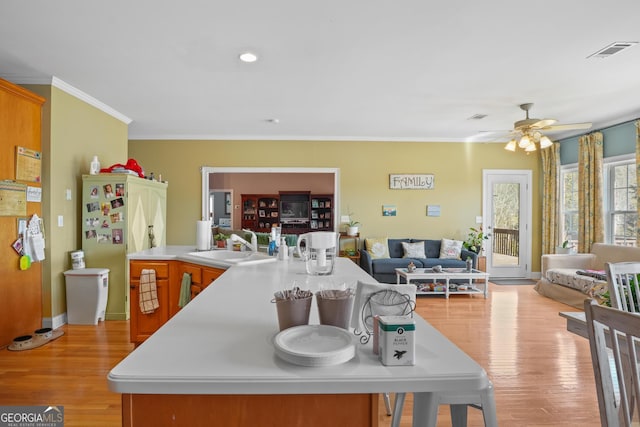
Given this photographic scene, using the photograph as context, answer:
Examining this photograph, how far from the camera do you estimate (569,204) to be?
19.9ft

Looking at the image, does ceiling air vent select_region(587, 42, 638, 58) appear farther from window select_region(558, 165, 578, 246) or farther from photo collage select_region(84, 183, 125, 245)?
photo collage select_region(84, 183, 125, 245)

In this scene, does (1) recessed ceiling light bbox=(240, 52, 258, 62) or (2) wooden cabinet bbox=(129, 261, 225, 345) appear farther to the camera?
(2) wooden cabinet bbox=(129, 261, 225, 345)

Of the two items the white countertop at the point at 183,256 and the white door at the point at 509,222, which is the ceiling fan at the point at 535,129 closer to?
the white door at the point at 509,222

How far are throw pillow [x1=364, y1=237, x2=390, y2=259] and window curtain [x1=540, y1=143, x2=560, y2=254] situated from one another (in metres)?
2.82

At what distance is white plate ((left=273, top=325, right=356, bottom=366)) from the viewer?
88 centimetres

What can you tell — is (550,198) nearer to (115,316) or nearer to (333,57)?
(333,57)

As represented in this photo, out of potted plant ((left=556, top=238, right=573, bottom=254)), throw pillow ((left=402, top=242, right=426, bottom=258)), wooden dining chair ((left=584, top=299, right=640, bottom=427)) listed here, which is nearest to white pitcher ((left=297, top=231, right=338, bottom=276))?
wooden dining chair ((left=584, top=299, right=640, bottom=427))

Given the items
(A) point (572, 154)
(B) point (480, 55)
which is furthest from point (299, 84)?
(A) point (572, 154)

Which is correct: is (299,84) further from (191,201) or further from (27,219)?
(191,201)

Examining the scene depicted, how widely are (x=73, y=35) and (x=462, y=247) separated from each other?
5.82 meters

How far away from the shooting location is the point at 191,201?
618 cm

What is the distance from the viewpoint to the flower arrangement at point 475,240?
604 cm

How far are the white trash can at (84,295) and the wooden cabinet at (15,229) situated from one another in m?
0.27

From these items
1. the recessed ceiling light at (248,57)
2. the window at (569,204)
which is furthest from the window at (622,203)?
the recessed ceiling light at (248,57)
